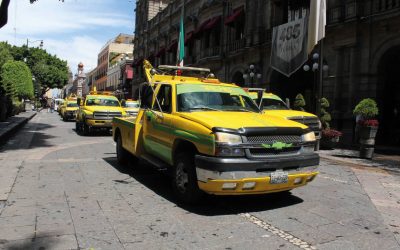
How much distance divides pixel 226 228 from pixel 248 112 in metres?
2.51

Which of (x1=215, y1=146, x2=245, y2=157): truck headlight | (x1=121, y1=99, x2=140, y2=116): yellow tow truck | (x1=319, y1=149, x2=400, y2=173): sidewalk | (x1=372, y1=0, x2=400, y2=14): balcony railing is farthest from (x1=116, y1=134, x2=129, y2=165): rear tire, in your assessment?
(x1=372, y1=0, x2=400, y2=14): balcony railing

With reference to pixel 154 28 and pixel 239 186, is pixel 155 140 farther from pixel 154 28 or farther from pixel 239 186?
pixel 154 28

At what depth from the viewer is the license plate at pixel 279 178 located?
605cm

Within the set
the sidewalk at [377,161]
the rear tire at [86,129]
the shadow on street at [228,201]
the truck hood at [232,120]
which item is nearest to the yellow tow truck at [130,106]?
the rear tire at [86,129]

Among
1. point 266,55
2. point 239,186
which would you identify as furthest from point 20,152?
point 266,55

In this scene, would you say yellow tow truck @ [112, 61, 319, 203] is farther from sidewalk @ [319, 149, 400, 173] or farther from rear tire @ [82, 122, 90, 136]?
rear tire @ [82, 122, 90, 136]

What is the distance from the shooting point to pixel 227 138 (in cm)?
587

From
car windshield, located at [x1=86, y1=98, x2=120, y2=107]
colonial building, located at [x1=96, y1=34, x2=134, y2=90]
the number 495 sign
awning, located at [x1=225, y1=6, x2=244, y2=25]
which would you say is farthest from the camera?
colonial building, located at [x1=96, y1=34, x2=134, y2=90]

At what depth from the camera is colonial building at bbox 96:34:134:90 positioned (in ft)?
306

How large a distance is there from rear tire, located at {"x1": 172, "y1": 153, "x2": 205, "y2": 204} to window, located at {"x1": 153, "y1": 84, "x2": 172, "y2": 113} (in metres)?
1.19

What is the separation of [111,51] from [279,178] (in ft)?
298

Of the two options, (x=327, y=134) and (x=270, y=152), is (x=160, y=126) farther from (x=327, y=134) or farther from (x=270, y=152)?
(x=327, y=134)

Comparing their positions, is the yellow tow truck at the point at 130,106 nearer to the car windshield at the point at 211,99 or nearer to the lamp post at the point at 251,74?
the lamp post at the point at 251,74

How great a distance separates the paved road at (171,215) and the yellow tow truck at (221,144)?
1.55 feet
